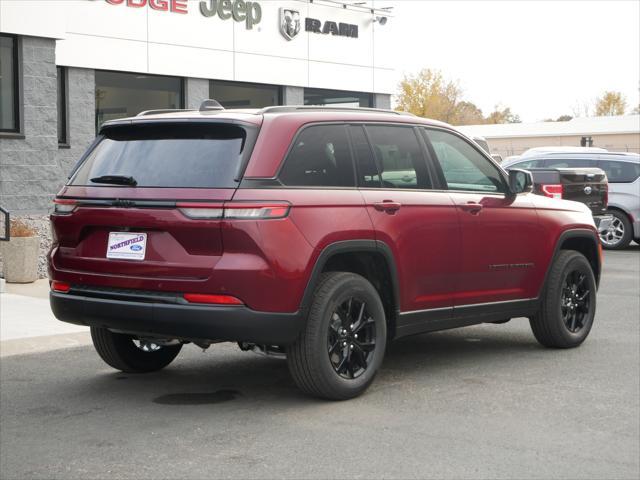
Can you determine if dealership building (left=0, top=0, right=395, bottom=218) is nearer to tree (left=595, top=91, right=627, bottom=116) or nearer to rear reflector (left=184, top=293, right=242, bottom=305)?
rear reflector (left=184, top=293, right=242, bottom=305)

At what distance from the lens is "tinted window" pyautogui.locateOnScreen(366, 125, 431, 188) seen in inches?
304

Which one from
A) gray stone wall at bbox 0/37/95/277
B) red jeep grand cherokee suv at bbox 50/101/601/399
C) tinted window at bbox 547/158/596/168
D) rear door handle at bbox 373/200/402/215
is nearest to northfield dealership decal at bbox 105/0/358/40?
gray stone wall at bbox 0/37/95/277

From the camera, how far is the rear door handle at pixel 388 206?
744 cm

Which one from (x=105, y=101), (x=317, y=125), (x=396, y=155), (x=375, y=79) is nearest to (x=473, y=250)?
(x=396, y=155)

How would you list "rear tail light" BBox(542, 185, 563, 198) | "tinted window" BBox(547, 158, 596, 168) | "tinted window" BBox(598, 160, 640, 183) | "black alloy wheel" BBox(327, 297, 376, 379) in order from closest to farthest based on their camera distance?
"black alloy wheel" BBox(327, 297, 376, 379) < "rear tail light" BBox(542, 185, 563, 198) < "tinted window" BBox(598, 160, 640, 183) < "tinted window" BBox(547, 158, 596, 168)

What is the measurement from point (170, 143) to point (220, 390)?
1.79 metres

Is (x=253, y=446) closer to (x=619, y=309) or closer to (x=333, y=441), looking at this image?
(x=333, y=441)

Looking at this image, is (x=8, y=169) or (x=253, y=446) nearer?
(x=253, y=446)

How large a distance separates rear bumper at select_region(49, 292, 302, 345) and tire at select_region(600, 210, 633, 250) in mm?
15425

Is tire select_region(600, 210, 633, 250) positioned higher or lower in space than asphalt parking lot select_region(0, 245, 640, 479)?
higher

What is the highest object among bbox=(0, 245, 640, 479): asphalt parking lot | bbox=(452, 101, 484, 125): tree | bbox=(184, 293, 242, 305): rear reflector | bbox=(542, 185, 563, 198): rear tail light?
bbox=(452, 101, 484, 125): tree

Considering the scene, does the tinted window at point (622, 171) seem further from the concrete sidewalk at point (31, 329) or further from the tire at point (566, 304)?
the concrete sidewalk at point (31, 329)

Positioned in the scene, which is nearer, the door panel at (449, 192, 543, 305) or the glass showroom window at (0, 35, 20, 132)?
the door panel at (449, 192, 543, 305)

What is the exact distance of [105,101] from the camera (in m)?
22.0
